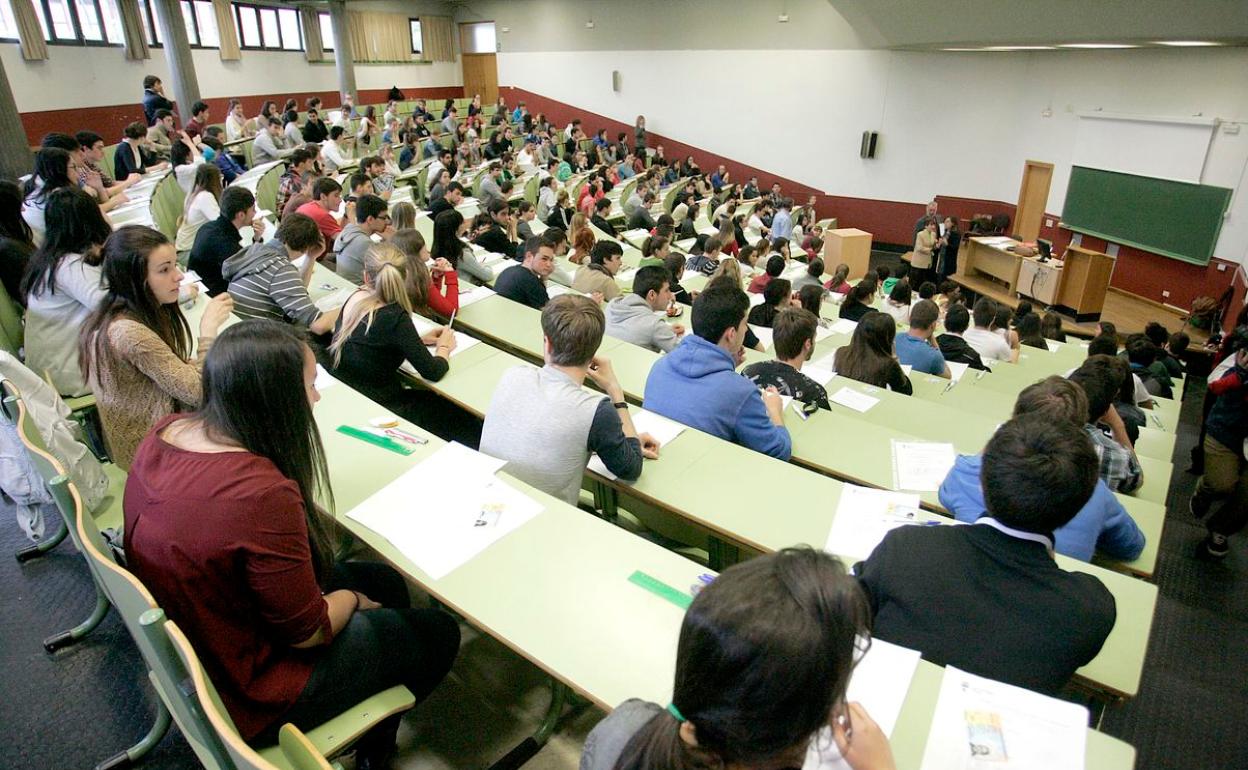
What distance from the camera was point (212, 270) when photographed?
14.2ft

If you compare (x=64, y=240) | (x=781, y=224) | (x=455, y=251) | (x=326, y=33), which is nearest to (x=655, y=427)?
(x=64, y=240)

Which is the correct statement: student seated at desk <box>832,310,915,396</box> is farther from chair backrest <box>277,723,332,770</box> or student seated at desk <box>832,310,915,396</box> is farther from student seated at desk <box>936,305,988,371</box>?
chair backrest <box>277,723,332,770</box>

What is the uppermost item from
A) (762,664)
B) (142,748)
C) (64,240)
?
(64,240)

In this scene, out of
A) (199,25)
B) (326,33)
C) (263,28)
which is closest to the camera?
(199,25)

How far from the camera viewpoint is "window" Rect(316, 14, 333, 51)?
1784cm

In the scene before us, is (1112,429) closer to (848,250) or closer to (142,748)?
(142,748)

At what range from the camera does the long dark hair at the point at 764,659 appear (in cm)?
88

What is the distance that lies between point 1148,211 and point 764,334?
25.3 feet

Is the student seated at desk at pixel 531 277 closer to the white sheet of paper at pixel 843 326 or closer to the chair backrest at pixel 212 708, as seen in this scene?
the white sheet of paper at pixel 843 326

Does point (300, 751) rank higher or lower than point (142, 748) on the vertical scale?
higher

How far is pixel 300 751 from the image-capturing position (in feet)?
3.86

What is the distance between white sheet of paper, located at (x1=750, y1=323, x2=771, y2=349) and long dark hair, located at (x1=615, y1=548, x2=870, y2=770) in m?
3.92

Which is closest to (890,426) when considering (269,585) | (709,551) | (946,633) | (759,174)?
(709,551)

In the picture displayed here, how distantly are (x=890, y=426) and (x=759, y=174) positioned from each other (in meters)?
12.3
